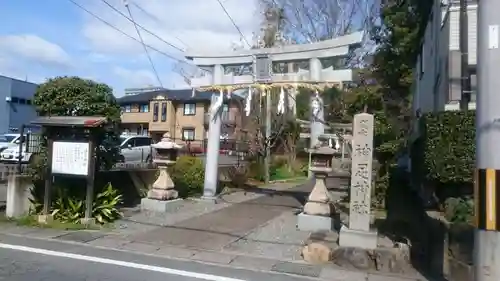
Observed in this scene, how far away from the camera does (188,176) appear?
50.8ft

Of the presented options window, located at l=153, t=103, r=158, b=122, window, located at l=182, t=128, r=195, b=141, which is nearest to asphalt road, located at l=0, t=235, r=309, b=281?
window, located at l=182, t=128, r=195, b=141

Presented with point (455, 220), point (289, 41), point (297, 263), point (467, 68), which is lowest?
point (297, 263)

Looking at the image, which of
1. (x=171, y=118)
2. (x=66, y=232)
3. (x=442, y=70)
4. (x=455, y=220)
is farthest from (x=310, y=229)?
(x=171, y=118)

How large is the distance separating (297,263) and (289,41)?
2118 centimetres

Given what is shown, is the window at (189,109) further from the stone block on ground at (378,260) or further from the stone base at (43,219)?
the stone block on ground at (378,260)

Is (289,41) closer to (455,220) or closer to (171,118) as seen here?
(455,220)

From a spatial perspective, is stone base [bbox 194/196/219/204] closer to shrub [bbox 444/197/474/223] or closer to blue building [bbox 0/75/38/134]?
shrub [bbox 444/197/474/223]

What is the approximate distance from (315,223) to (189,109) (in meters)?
40.2

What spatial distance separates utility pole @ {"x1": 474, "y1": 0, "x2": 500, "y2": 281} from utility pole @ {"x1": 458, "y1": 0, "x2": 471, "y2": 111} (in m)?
6.22

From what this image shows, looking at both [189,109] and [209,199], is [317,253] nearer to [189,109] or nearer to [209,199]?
[209,199]

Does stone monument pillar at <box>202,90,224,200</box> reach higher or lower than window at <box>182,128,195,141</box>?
lower

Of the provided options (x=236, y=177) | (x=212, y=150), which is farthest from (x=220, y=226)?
(x=236, y=177)

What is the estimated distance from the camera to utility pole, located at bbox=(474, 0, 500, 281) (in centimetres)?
460

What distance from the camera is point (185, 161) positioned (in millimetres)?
15781
